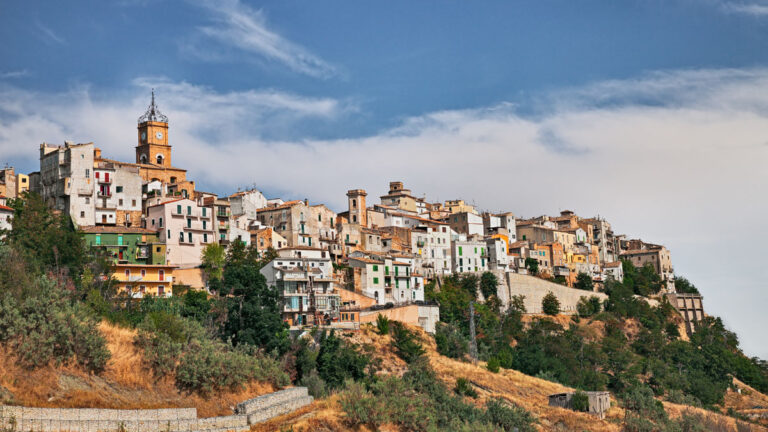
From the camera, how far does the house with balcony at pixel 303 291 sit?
184ft

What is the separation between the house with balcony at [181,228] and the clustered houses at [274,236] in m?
0.08

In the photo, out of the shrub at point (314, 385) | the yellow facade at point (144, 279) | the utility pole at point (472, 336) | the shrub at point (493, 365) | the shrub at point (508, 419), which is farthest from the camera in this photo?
the utility pole at point (472, 336)

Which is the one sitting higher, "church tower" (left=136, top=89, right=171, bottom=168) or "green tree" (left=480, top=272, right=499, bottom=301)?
"church tower" (left=136, top=89, right=171, bottom=168)

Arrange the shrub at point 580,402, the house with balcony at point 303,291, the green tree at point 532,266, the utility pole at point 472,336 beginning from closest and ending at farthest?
the shrub at point 580,402 < the house with balcony at point 303,291 < the utility pole at point 472,336 < the green tree at point 532,266

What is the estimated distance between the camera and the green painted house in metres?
55.9

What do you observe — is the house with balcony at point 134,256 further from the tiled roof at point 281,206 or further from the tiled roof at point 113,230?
the tiled roof at point 281,206

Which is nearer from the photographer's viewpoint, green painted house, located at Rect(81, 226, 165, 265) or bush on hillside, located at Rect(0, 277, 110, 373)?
bush on hillside, located at Rect(0, 277, 110, 373)

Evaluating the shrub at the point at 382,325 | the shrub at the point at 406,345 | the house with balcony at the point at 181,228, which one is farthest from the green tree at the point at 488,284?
the house with balcony at the point at 181,228

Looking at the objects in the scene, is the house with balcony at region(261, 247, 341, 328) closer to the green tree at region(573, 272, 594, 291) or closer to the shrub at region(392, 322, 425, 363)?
the shrub at region(392, 322, 425, 363)

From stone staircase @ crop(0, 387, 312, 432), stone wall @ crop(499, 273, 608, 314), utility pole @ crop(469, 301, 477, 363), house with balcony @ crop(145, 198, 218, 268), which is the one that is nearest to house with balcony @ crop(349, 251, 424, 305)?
utility pole @ crop(469, 301, 477, 363)

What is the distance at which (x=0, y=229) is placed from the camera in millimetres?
Answer: 50500

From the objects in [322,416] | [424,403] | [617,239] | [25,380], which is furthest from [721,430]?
[617,239]

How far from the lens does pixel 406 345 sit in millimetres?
53125

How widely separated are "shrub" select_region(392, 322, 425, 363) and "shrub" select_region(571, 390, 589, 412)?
10886 millimetres
